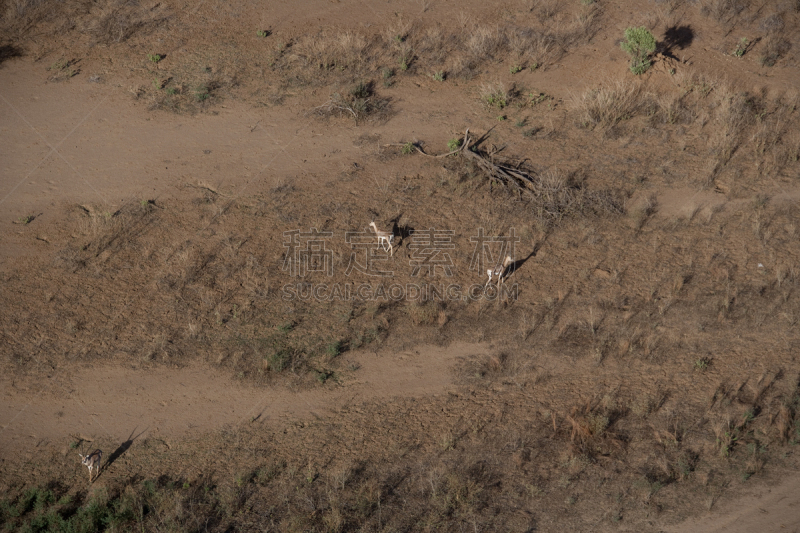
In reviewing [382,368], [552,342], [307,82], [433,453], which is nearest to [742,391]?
[552,342]

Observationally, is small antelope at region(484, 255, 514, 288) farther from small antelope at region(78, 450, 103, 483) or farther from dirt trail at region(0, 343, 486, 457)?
small antelope at region(78, 450, 103, 483)

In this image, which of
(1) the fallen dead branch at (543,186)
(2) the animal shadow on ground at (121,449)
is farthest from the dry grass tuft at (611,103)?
(2) the animal shadow on ground at (121,449)

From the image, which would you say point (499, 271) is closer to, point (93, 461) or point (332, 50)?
point (93, 461)

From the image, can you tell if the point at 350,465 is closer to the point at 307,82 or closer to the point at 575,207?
the point at 575,207

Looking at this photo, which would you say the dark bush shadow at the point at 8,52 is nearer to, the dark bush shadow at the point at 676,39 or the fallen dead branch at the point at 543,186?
the fallen dead branch at the point at 543,186

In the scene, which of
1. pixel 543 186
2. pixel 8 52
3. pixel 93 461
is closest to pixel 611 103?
pixel 543 186

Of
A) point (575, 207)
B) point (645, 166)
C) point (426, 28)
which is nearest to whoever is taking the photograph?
point (575, 207)
